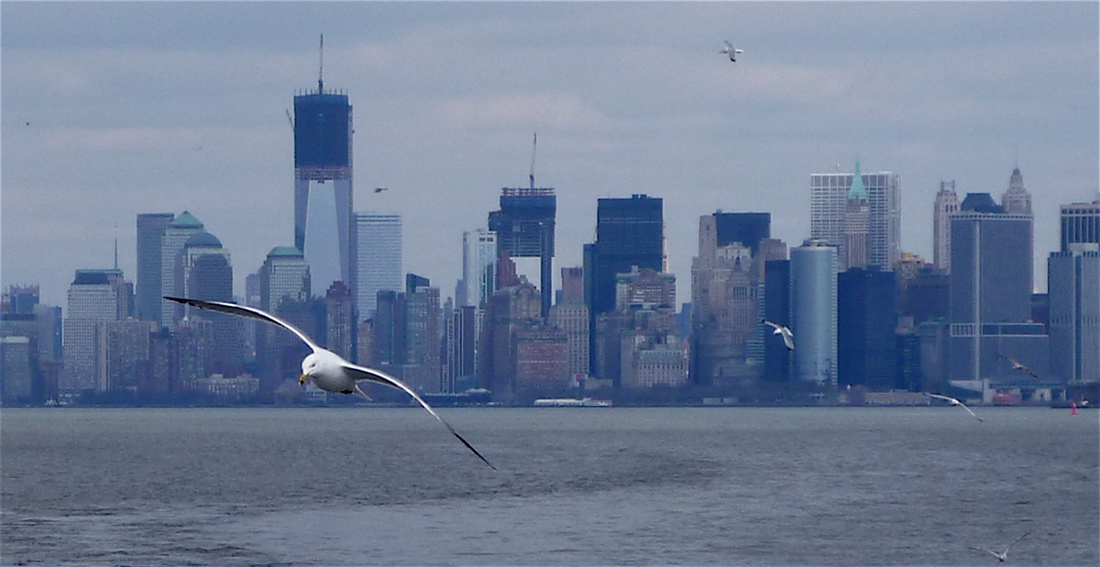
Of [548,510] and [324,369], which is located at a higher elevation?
[324,369]

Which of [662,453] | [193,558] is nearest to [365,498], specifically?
[193,558]

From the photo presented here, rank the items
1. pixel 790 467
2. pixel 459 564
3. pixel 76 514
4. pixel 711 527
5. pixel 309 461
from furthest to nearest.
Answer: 1. pixel 309 461
2. pixel 790 467
3. pixel 76 514
4. pixel 711 527
5. pixel 459 564

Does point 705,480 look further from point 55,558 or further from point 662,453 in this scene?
point 55,558

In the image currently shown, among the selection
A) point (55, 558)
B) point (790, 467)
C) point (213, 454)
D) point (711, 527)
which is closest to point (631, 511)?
point (711, 527)

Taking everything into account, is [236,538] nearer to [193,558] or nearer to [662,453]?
[193,558]

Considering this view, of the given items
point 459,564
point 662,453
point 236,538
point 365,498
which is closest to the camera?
point 459,564

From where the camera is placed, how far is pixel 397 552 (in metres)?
75.5

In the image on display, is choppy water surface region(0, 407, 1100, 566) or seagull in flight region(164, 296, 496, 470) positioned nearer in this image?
seagull in flight region(164, 296, 496, 470)

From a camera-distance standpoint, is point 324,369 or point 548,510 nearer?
point 324,369

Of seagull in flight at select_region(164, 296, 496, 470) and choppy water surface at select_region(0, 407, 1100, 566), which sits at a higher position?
seagull in flight at select_region(164, 296, 496, 470)

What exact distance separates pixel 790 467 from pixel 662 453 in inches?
1020

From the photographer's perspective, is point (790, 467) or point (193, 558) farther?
A: point (790, 467)

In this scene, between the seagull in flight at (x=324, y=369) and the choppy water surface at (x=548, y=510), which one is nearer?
the seagull in flight at (x=324, y=369)

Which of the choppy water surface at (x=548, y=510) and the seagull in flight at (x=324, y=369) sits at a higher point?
the seagull in flight at (x=324, y=369)
